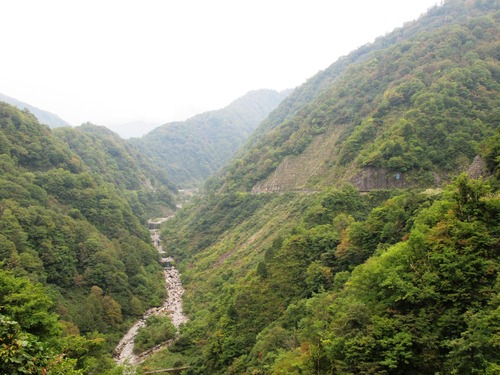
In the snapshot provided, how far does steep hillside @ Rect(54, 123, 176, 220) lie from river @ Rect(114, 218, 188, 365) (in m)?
41.1

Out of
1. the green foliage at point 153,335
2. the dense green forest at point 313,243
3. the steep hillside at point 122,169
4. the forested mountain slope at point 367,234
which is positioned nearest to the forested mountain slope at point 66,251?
the dense green forest at point 313,243

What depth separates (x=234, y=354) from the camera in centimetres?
3809

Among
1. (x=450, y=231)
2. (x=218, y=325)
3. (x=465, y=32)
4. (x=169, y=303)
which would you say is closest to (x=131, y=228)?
(x=169, y=303)

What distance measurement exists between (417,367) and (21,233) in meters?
55.8

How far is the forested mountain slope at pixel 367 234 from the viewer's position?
2019 cm

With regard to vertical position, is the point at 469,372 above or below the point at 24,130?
below

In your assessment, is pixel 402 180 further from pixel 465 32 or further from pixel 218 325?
pixel 465 32

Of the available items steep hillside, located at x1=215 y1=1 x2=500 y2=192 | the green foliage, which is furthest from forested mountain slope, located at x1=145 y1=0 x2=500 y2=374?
the green foliage

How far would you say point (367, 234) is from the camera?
3700 centimetres

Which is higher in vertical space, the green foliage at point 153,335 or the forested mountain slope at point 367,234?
the forested mountain slope at point 367,234

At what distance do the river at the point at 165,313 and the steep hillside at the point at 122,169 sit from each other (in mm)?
41112

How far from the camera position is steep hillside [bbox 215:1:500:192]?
56.9 m

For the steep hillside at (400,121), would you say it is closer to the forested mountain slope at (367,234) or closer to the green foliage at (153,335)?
the forested mountain slope at (367,234)

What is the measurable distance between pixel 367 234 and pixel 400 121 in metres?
35.1
